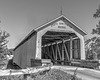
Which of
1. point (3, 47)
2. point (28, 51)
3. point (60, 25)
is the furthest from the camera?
point (28, 51)

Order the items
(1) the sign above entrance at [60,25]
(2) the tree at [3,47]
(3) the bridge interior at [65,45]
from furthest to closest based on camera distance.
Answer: (3) the bridge interior at [65,45]
(1) the sign above entrance at [60,25]
(2) the tree at [3,47]

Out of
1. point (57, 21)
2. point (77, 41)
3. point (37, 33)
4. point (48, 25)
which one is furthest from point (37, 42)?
point (77, 41)

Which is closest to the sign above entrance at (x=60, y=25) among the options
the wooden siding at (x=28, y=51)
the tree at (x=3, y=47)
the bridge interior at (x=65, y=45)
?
the bridge interior at (x=65, y=45)

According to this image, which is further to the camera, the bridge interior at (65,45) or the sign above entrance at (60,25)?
the bridge interior at (65,45)

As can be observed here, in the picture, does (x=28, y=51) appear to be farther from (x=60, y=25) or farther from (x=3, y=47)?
(x=3, y=47)

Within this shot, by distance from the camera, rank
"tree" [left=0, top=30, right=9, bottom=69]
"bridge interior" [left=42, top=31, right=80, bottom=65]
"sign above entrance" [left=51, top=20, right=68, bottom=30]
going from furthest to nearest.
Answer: "bridge interior" [left=42, top=31, right=80, bottom=65]
"sign above entrance" [left=51, top=20, right=68, bottom=30]
"tree" [left=0, top=30, right=9, bottom=69]

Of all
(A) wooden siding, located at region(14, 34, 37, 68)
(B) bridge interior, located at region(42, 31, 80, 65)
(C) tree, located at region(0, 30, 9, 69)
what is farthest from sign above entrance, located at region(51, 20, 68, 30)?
(C) tree, located at region(0, 30, 9, 69)

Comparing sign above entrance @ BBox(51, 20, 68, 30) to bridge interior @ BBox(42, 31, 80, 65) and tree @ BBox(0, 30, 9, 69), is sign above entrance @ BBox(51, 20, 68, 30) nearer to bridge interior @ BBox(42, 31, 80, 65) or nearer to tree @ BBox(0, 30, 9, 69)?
bridge interior @ BBox(42, 31, 80, 65)

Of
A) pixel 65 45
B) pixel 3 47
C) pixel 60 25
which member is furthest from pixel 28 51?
pixel 3 47

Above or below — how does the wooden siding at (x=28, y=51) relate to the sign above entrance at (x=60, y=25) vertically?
below

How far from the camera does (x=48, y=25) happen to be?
13219 mm

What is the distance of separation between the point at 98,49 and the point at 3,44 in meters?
10.4

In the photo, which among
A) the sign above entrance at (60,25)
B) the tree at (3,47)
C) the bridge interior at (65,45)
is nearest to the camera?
the tree at (3,47)

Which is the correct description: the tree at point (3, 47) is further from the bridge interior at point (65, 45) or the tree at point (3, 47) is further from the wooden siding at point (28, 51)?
the bridge interior at point (65, 45)
